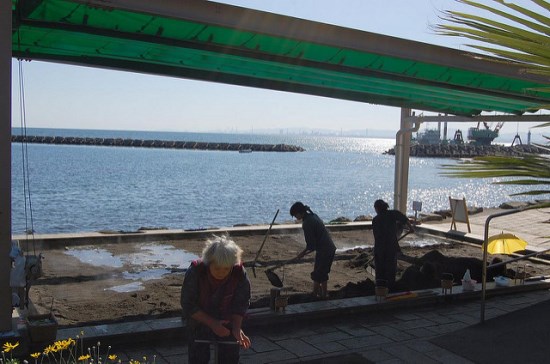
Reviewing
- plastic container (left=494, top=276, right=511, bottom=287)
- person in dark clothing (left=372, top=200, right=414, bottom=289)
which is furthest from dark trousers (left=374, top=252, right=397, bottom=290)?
plastic container (left=494, top=276, right=511, bottom=287)

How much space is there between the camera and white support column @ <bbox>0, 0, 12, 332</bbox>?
554 cm

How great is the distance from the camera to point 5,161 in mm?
5633

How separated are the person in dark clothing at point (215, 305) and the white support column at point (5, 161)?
2460mm

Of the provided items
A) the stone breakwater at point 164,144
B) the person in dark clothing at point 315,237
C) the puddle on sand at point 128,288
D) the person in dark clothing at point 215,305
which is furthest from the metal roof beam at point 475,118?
the stone breakwater at point 164,144

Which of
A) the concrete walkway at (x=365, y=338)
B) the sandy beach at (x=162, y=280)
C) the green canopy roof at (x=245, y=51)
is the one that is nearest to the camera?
the concrete walkway at (x=365, y=338)

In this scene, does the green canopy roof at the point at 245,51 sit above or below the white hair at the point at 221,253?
above

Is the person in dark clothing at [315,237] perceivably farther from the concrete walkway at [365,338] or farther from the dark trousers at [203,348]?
the dark trousers at [203,348]

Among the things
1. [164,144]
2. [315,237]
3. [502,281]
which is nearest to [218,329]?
[315,237]

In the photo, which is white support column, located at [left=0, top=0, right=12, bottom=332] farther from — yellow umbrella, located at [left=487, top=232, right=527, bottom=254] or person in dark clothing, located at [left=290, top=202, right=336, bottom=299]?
yellow umbrella, located at [left=487, top=232, right=527, bottom=254]

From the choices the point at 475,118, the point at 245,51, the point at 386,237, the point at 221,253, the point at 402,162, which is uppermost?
the point at 245,51

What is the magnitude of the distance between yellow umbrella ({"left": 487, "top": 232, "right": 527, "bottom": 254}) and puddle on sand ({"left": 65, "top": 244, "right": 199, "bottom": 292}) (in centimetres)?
509

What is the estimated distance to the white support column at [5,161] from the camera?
554 centimetres

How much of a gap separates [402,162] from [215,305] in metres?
11.6

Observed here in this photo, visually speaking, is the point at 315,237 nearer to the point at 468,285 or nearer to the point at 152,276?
the point at 468,285
